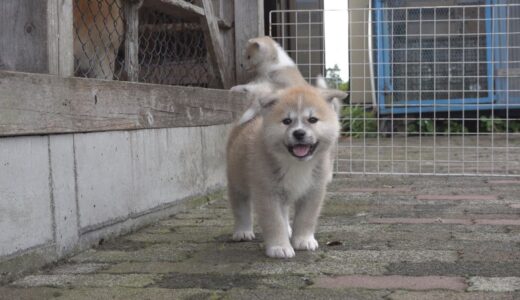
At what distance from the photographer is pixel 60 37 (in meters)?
3.01

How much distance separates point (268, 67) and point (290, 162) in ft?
10.4

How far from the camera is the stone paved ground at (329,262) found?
2.39m

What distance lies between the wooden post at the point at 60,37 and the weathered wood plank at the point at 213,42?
83.9 inches

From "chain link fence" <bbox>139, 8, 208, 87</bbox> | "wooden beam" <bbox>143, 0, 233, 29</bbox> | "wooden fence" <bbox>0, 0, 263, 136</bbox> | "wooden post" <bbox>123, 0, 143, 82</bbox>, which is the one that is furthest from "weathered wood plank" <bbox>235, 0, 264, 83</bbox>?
"wooden post" <bbox>123, 0, 143, 82</bbox>

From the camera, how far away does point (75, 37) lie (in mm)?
3908

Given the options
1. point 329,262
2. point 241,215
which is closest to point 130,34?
point 241,215

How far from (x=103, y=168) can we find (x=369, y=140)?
279 inches

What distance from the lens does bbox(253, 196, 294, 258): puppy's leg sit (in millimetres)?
3039

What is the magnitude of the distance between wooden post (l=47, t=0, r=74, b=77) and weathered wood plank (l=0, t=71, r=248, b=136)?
0.07 meters

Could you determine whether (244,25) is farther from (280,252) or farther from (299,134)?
(280,252)

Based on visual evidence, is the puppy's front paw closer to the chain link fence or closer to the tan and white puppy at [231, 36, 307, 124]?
the tan and white puppy at [231, 36, 307, 124]

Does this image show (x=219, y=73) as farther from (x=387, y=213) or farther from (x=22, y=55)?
(x=22, y=55)

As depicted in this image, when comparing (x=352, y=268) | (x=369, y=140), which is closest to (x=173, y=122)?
(x=352, y=268)

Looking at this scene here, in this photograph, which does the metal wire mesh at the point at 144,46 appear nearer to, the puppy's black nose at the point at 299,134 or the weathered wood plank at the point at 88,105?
the weathered wood plank at the point at 88,105
